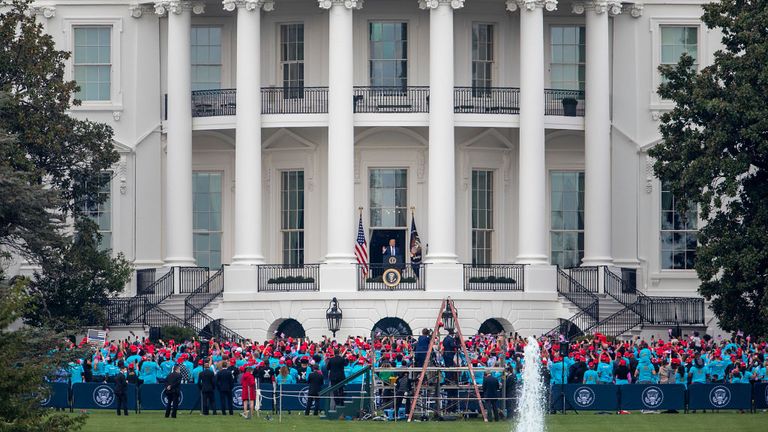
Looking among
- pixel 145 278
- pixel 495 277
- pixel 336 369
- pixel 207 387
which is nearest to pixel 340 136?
pixel 495 277

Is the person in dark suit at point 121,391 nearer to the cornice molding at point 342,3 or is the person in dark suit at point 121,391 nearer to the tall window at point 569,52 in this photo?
the cornice molding at point 342,3

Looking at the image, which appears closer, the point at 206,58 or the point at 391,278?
the point at 391,278

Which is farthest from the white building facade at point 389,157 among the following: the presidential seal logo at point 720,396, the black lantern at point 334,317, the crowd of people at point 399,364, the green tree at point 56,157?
the presidential seal logo at point 720,396

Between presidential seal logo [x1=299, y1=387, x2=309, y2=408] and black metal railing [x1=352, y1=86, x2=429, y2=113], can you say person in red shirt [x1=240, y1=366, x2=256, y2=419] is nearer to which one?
presidential seal logo [x1=299, y1=387, x2=309, y2=408]

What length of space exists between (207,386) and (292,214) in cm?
2031

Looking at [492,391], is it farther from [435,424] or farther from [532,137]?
[532,137]

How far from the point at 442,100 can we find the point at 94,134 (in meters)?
10.7

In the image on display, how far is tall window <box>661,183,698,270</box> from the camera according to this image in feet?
230

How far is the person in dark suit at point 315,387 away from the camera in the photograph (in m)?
48.8

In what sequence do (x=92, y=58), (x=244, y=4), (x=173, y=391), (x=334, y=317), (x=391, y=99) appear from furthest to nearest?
(x=92, y=58)
(x=391, y=99)
(x=244, y=4)
(x=334, y=317)
(x=173, y=391)

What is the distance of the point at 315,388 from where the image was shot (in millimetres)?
49125

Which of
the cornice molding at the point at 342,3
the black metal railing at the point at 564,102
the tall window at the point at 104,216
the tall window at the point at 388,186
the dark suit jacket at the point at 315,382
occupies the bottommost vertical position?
the dark suit jacket at the point at 315,382

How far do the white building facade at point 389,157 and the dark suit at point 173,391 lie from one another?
14.8 metres

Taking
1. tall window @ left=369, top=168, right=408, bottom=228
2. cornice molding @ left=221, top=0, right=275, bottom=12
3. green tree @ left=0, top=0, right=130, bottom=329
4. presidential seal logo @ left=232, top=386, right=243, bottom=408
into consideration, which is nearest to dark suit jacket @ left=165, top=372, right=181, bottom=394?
presidential seal logo @ left=232, top=386, right=243, bottom=408
